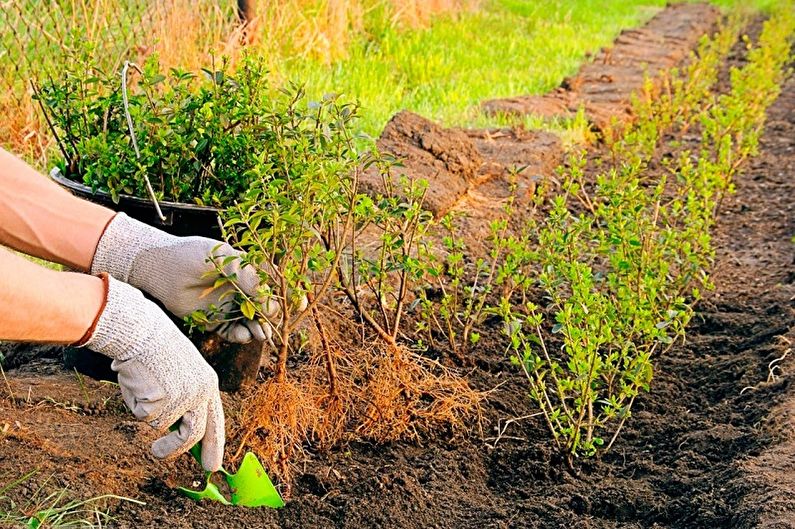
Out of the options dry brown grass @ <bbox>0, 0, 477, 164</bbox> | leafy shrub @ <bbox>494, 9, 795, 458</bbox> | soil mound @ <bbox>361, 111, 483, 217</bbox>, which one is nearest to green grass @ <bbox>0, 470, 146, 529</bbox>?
leafy shrub @ <bbox>494, 9, 795, 458</bbox>

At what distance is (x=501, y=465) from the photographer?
2.54 metres

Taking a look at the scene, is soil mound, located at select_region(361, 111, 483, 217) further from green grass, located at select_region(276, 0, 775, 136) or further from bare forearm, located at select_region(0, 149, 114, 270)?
bare forearm, located at select_region(0, 149, 114, 270)

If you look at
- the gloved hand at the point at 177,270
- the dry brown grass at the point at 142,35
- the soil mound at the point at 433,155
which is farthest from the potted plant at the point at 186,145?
the soil mound at the point at 433,155

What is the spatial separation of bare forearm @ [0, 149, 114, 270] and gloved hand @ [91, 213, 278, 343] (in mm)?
34

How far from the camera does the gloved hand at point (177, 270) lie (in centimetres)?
224

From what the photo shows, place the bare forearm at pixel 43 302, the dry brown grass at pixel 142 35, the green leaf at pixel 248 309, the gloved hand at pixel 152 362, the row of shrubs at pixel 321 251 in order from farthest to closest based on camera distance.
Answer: the dry brown grass at pixel 142 35, the row of shrubs at pixel 321 251, the green leaf at pixel 248 309, the gloved hand at pixel 152 362, the bare forearm at pixel 43 302

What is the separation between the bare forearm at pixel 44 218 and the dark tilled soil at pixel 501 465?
16.1 inches

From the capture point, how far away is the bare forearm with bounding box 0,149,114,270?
A: 7.30ft

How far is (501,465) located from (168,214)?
1.00 metres

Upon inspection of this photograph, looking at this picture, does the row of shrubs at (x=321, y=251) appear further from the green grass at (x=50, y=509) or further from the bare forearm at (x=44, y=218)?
the green grass at (x=50, y=509)

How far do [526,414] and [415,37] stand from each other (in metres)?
5.30

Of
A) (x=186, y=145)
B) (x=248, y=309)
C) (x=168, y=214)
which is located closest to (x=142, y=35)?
(x=186, y=145)

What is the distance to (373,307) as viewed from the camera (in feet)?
10.4

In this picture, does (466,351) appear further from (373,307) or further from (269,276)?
(269,276)
